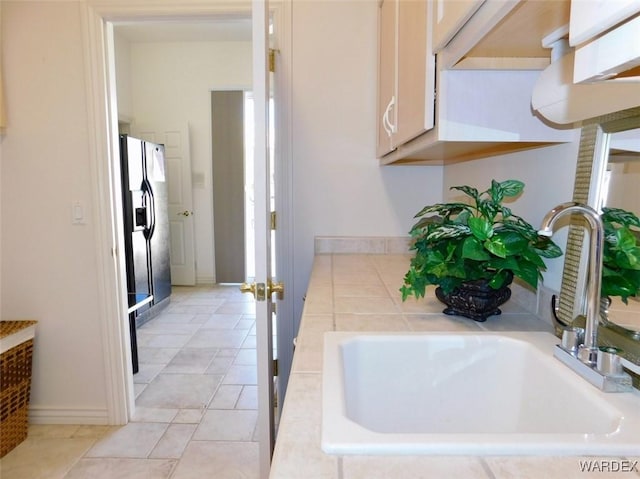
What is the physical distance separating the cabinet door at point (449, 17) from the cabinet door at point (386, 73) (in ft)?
1.69

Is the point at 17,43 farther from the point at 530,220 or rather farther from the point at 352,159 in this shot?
the point at 530,220

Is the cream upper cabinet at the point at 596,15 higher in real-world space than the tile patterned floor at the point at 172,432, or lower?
higher

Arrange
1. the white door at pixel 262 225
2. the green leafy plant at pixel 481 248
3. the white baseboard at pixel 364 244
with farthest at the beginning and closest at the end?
the white baseboard at pixel 364 244
the white door at pixel 262 225
the green leafy plant at pixel 481 248

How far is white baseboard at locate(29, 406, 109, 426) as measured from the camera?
Answer: 213 cm

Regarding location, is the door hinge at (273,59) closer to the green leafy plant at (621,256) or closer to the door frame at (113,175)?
the door frame at (113,175)

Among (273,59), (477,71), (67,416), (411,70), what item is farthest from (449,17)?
(67,416)

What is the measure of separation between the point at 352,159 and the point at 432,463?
65.8 inches

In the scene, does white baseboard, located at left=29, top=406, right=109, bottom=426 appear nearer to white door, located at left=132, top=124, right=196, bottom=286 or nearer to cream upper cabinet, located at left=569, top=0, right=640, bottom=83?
cream upper cabinet, located at left=569, top=0, right=640, bottom=83

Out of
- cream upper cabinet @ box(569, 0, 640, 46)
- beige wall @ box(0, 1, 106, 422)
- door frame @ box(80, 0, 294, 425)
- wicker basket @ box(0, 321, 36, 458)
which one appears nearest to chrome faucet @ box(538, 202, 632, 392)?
cream upper cabinet @ box(569, 0, 640, 46)

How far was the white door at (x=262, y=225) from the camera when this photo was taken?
47.2 inches

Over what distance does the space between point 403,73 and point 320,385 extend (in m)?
0.98

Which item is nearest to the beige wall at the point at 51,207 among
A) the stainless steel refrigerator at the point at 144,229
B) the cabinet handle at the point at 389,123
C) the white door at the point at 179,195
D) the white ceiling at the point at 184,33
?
the stainless steel refrigerator at the point at 144,229

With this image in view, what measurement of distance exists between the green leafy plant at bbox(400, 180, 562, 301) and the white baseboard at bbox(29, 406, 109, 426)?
1942 millimetres

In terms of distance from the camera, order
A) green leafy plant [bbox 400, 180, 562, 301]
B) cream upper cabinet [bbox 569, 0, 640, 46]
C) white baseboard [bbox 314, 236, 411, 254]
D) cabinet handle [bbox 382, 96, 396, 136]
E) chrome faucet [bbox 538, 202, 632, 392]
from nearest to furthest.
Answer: cream upper cabinet [bbox 569, 0, 640, 46], chrome faucet [bbox 538, 202, 632, 392], green leafy plant [bbox 400, 180, 562, 301], cabinet handle [bbox 382, 96, 396, 136], white baseboard [bbox 314, 236, 411, 254]
